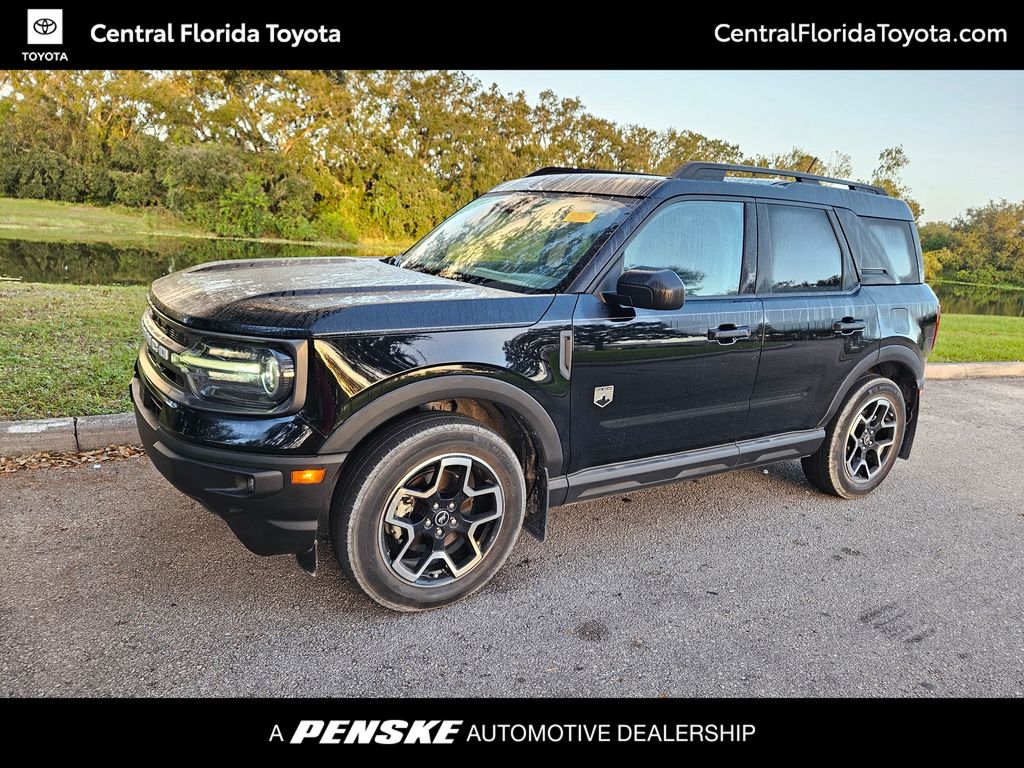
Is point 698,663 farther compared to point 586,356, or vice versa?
point 586,356

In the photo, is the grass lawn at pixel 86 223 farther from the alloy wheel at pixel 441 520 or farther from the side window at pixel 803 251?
the side window at pixel 803 251

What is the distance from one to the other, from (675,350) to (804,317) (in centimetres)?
99

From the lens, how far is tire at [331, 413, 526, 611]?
271cm

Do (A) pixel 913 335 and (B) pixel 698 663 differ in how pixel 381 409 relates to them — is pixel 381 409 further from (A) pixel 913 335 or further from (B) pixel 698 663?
(A) pixel 913 335

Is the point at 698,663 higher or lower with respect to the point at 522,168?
lower

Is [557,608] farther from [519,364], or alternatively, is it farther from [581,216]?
[581,216]

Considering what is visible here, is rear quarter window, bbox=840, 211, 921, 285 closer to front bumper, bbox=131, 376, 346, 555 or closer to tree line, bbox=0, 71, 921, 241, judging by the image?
front bumper, bbox=131, 376, 346, 555

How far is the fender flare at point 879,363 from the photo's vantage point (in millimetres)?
4129

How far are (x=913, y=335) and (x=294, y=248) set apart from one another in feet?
61.7

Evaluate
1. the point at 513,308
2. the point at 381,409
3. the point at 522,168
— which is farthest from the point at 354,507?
the point at 522,168

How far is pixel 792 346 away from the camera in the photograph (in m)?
3.78

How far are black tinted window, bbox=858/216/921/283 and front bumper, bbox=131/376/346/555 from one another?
3.48 m

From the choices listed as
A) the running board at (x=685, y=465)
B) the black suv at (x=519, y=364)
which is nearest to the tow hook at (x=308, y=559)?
the black suv at (x=519, y=364)
